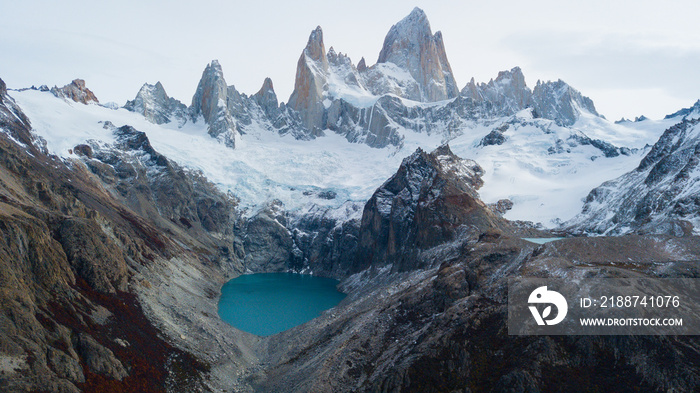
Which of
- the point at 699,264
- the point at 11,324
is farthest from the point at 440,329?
the point at 11,324

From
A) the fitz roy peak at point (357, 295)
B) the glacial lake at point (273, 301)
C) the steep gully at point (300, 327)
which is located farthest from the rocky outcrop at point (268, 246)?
the steep gully at point (300, 327)

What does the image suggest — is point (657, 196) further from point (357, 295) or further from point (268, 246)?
point (268, 246)

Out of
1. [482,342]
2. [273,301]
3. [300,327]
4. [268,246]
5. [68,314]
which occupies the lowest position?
[273,301]

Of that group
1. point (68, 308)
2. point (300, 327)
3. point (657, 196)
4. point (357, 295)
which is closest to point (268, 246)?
point (357, 295)

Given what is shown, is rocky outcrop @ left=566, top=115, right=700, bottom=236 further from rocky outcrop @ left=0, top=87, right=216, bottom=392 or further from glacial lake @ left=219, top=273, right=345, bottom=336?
rocky outcrop @ left=0, top=87, right=216, bottom=392

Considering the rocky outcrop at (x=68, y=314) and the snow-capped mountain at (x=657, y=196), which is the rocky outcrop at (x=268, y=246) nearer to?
the rocky outcrop at (x=68, y=314)

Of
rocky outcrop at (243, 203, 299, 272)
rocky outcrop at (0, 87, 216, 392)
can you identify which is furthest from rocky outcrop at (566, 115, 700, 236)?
rocky outcrop at (243, 203, 299, 272)
